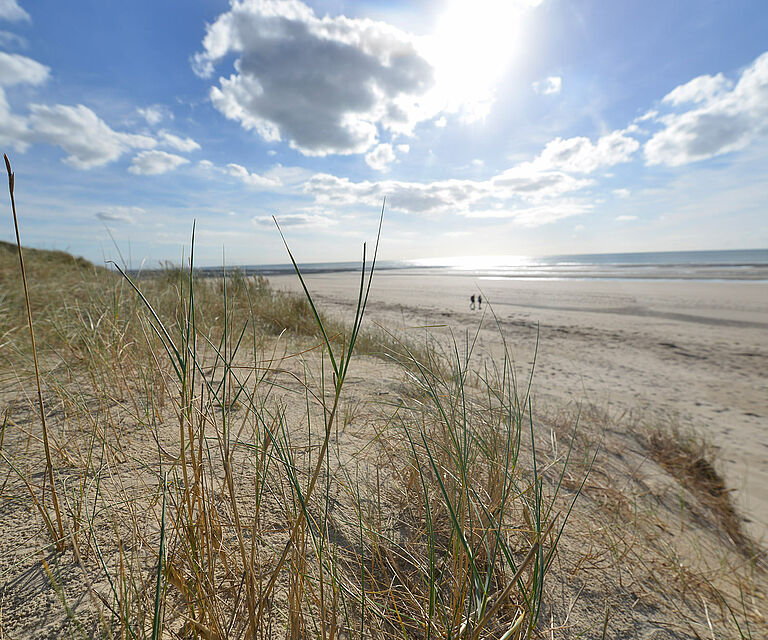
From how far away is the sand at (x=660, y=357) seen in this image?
3598 millimetres

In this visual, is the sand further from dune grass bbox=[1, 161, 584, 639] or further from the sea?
the sea

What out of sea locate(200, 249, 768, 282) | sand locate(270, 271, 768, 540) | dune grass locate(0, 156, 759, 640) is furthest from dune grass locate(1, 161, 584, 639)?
sea locate(200, 249, 768, 282)

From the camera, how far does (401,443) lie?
62.3 inches

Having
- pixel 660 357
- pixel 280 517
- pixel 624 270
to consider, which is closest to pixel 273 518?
pixel 280 517

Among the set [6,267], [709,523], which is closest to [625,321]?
[709,523]

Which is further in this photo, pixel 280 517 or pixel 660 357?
pixel 660 357

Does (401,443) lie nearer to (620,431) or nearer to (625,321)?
(620,431)

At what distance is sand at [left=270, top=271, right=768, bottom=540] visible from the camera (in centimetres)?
360

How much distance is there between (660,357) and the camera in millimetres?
6680

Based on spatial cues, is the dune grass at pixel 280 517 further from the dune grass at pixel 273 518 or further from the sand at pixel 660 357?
the sand at pixel 660 357

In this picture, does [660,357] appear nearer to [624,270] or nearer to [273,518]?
[273,518]

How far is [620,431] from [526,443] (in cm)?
156

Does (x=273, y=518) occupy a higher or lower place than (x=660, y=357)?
higher

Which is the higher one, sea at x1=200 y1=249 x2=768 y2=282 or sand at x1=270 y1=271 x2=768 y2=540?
sea at x1=200 y1=249 x2=768 y2=282
